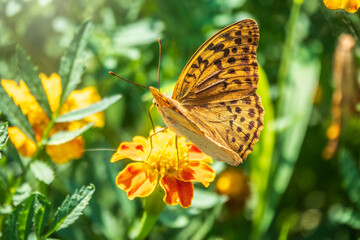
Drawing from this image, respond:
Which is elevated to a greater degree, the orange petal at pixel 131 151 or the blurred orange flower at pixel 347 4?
the blurred orange flower at pixel 347 4

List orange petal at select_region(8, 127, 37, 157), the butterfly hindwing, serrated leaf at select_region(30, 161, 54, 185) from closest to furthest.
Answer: serrated leaf at select_region(30, 161, 54, 185), the butterfly hindwing, orange petal at select_region(8, 127, 37, 157)

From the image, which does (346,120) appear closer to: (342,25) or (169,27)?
(342,25)

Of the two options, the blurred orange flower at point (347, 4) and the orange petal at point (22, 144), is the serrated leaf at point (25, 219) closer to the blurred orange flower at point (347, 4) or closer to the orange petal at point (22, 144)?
the orange petal at point (22, 144)

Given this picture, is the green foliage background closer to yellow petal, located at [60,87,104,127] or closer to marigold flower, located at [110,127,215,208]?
yellow petal, located at [60,87,104,127]

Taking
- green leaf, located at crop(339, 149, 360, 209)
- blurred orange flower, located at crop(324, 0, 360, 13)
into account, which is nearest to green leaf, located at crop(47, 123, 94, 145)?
blurred orange flower, located at crop(324, 0, 360, 13)

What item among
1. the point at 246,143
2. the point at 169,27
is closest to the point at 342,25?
the point at 246,143

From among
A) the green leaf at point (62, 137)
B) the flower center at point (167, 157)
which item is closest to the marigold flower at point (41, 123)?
the green leaf at point (62, 137)
